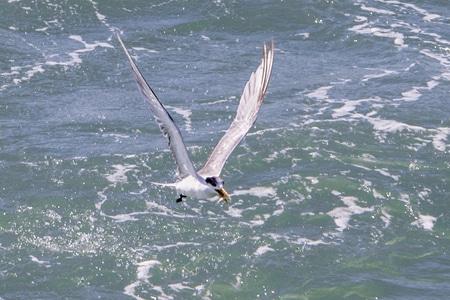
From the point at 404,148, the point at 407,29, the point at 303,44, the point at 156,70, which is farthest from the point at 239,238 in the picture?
the point at 407,29

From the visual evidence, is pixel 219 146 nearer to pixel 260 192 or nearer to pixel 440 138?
pixel 260 192

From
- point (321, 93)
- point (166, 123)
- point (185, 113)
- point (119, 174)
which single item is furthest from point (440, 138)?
point (166, 123)

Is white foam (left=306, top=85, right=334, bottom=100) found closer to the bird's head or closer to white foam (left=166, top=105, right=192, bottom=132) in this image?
white foam (left=166, top=105, right=192, bottom=132)

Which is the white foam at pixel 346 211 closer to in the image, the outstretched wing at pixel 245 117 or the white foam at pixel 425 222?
the white foam at pixel 425 222

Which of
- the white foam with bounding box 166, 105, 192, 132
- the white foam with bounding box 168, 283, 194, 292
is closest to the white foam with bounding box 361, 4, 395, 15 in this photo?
the white foam with bounding box 166, 105, 192, 132

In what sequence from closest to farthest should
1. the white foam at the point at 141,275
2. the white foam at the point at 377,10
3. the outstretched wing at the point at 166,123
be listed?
1. the outstretched wing at the point at 166,123
2. the white foam at the point at 141,275
3. the white foam at the point at 377,10

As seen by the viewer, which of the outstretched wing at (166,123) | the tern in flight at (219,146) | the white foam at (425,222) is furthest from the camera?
the white foam at (425,222)

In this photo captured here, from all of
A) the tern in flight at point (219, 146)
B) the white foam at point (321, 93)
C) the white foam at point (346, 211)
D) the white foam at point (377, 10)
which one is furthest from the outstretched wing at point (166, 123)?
the white foam at point (377, 10)

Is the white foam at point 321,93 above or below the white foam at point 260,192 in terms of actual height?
above
